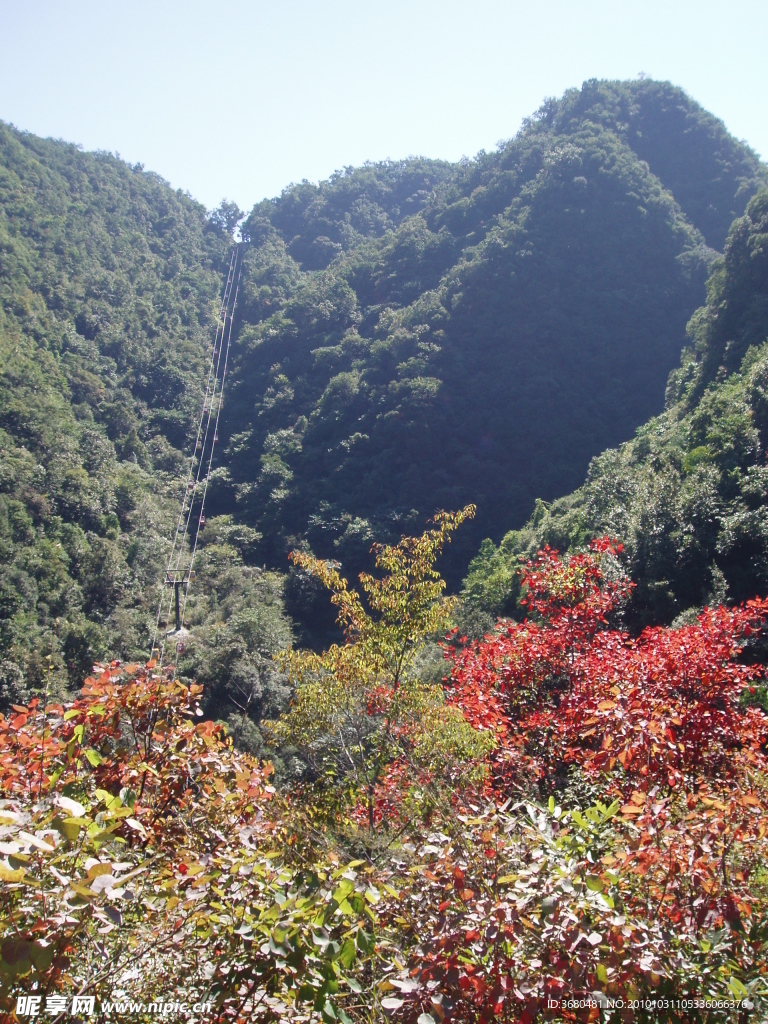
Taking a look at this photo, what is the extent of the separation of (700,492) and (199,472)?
33.3 m

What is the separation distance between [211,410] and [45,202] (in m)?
20.5

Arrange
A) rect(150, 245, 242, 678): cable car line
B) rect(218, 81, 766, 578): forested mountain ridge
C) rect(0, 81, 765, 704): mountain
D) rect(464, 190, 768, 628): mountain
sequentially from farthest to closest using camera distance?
rect(218, 81, 766, 578): forested mountain ridge → rect(150, 245, 242, 678): cable car line → rect(0, 81, 765, 704): mountain → rect(464, 190, 768, 628): mountain

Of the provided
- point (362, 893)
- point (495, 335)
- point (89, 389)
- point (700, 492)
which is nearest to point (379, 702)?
point (362, 893)

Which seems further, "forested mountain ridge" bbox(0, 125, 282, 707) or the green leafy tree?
"forested mountain ridge" bbox(0, 125, 282, 707)

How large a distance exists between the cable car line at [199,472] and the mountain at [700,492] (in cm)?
1308

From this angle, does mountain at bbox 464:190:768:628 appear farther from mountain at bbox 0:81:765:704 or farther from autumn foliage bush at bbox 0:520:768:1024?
autumn foliage bush at bbox 0:520:768:1024

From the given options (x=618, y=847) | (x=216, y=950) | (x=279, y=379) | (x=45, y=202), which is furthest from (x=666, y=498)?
(x=45, y=202)

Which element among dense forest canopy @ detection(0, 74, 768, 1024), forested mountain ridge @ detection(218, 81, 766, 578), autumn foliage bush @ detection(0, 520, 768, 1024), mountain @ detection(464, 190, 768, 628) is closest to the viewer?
autumn foliage bush @ detection(0, 520, 768, 1024)

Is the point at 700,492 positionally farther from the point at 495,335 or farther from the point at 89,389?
the point at 89,389

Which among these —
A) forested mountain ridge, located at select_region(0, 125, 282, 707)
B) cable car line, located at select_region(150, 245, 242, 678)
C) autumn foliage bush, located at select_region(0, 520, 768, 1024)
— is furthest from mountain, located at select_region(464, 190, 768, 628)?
forested mountain ridge, located at select_region(0, 125, 282, 707)

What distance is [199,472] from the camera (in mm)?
41812

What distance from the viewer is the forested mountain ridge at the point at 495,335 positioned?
36.2 m

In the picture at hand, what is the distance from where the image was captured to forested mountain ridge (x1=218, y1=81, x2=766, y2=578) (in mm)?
36250

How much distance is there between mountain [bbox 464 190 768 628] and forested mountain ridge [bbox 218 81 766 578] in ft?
23.3
